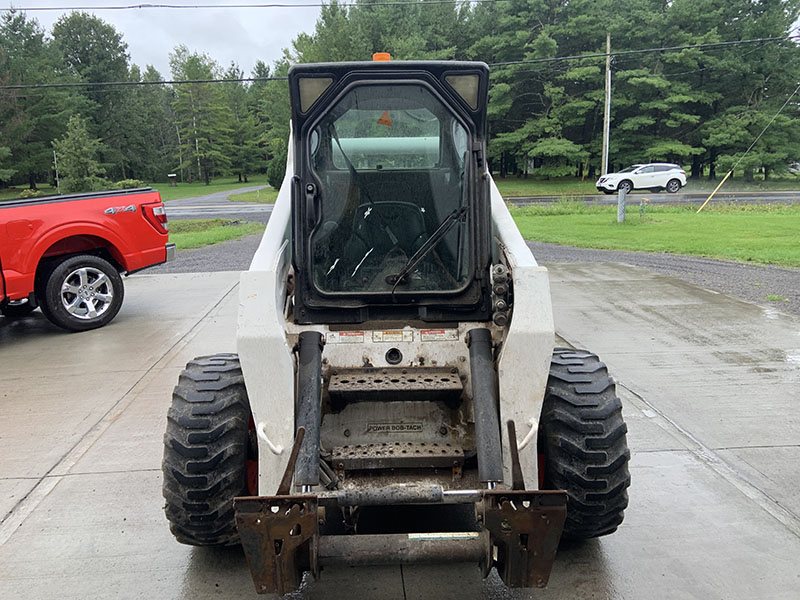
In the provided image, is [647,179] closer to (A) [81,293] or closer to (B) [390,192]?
(A) [81,293]

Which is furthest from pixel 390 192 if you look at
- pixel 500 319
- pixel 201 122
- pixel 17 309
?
pixel 201 122

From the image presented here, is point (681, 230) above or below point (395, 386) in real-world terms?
below

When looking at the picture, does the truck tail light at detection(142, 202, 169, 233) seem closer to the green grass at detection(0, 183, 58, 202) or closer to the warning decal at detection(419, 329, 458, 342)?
the warning decal at detection(419, 329, 458, 342)

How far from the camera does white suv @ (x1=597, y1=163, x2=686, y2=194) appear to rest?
102 feet

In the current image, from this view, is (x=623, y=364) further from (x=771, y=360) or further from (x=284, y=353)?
(x=284, y=353)

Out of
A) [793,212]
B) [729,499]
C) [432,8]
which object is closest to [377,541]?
[729,499]

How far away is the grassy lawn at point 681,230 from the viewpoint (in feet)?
42.9

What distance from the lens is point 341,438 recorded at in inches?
126

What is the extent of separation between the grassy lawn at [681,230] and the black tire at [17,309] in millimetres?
10520

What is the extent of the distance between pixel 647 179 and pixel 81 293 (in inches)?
1120

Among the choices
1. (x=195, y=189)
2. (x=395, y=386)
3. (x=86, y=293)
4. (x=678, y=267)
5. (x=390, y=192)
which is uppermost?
(x=390, y=192)

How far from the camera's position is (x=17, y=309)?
891 cm

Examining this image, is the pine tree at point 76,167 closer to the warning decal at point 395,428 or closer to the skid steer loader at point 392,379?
the skid steer loader at point 392,379

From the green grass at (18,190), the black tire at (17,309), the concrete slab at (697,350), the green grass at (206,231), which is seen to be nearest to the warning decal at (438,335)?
the concrete slab at (697,350)
